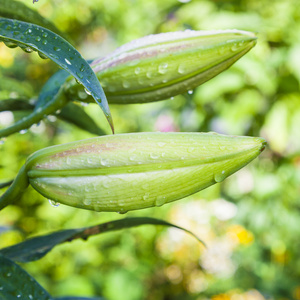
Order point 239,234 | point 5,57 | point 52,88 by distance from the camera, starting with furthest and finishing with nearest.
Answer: point 5,57 < point 239,234 < point 52,88

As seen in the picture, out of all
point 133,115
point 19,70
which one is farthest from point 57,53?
point 19,70

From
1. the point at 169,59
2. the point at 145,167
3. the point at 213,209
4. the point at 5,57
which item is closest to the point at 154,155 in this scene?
the point at 145,167

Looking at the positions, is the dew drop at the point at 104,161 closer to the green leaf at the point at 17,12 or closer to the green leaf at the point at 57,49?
the green leaf at the point at 57,49

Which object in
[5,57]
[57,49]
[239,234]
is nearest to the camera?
[57,49]

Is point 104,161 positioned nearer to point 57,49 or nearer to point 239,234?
point 57,49

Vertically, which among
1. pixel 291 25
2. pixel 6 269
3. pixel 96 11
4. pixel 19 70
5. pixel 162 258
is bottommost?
pixel 162 258

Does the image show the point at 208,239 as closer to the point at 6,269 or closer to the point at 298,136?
the point at 298,136

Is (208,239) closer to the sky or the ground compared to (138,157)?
closer to the ground
